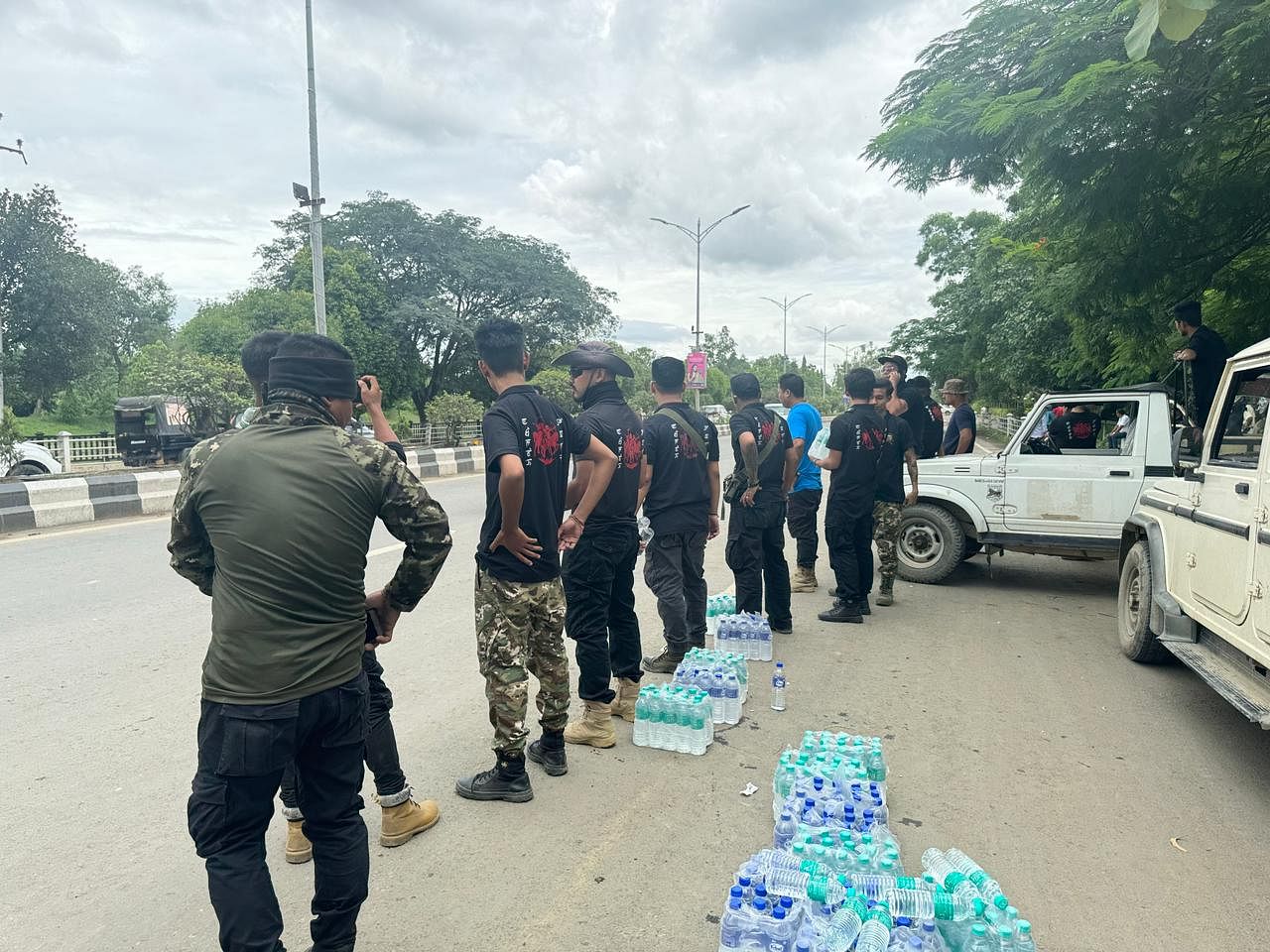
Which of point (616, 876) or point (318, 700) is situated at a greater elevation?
point (318, 700)

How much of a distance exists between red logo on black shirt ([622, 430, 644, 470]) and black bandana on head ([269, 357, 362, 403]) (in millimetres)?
1978

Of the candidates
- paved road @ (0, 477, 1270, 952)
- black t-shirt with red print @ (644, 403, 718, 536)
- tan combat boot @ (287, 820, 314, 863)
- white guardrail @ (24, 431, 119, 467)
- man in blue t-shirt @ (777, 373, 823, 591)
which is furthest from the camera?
white guardrail @ (24, 431, 119, 467)

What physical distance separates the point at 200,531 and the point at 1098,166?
6.71 m

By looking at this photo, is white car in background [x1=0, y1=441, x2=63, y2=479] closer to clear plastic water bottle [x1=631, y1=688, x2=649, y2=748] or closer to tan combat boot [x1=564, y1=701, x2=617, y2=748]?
tan combat boot [x1=564, y1=701, x2=617, y2=748]

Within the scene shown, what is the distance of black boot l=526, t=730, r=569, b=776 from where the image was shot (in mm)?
3656

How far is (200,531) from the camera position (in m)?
2.31

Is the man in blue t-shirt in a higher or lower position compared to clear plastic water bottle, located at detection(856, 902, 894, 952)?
higher

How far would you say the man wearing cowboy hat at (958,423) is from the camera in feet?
30.2

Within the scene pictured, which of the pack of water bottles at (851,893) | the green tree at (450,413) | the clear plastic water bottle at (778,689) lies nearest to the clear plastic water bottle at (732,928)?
the pack of water bottles at (851,893)

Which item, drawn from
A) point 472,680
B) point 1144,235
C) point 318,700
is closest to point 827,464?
point 472,680

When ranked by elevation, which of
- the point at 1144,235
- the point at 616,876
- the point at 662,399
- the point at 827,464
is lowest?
the point at 616,876

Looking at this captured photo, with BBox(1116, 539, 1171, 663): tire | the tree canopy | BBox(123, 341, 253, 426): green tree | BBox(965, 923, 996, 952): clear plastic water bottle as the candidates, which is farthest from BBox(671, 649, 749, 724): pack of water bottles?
BBox(123, 341, 253, 426): green tree

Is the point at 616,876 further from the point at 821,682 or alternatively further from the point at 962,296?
the point at 962,296

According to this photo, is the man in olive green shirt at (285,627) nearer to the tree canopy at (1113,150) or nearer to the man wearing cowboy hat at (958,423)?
the tree canopy at (1113,150)
